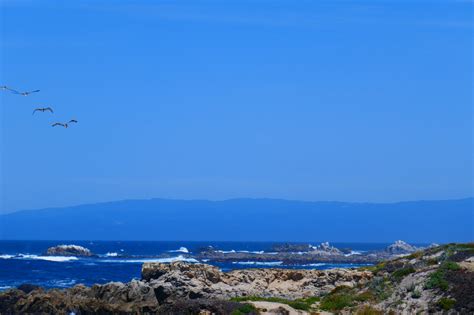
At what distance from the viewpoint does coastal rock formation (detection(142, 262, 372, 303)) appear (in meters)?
46.4

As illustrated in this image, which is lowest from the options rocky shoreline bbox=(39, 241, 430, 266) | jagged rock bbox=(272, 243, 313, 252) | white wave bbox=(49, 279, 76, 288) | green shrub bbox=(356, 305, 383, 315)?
green shrub bbox=(356, 305, 383, 315)

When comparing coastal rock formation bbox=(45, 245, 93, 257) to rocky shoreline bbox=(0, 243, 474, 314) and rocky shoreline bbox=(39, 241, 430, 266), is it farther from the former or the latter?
rocky shoreline bbox=(0, 243, 474, 314)

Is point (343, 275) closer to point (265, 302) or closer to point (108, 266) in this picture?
point (265, 302)

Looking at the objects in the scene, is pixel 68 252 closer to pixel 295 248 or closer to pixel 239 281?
pixel 295 248

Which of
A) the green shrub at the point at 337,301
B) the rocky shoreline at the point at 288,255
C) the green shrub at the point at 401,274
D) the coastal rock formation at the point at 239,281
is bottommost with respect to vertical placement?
the green shrub at the point at 337,301

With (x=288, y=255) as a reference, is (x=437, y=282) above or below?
below

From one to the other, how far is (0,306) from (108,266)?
58.1 meters

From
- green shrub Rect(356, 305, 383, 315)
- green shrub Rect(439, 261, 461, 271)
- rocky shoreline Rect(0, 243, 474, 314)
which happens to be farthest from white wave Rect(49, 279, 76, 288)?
green shrub Rect(439, 261, 461, 271)

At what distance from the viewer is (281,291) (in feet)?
162

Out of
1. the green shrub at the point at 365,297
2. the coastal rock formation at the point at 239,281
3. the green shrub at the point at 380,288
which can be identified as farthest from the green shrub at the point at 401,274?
the coastal rock formation at the point at 239,281

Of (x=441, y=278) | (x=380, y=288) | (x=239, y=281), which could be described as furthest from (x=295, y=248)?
(x=441, y=278)

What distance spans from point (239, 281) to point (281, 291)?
107 inches

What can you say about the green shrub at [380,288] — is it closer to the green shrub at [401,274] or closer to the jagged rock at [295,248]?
the green shrub at [401,274]

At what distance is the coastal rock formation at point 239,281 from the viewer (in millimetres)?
46438
